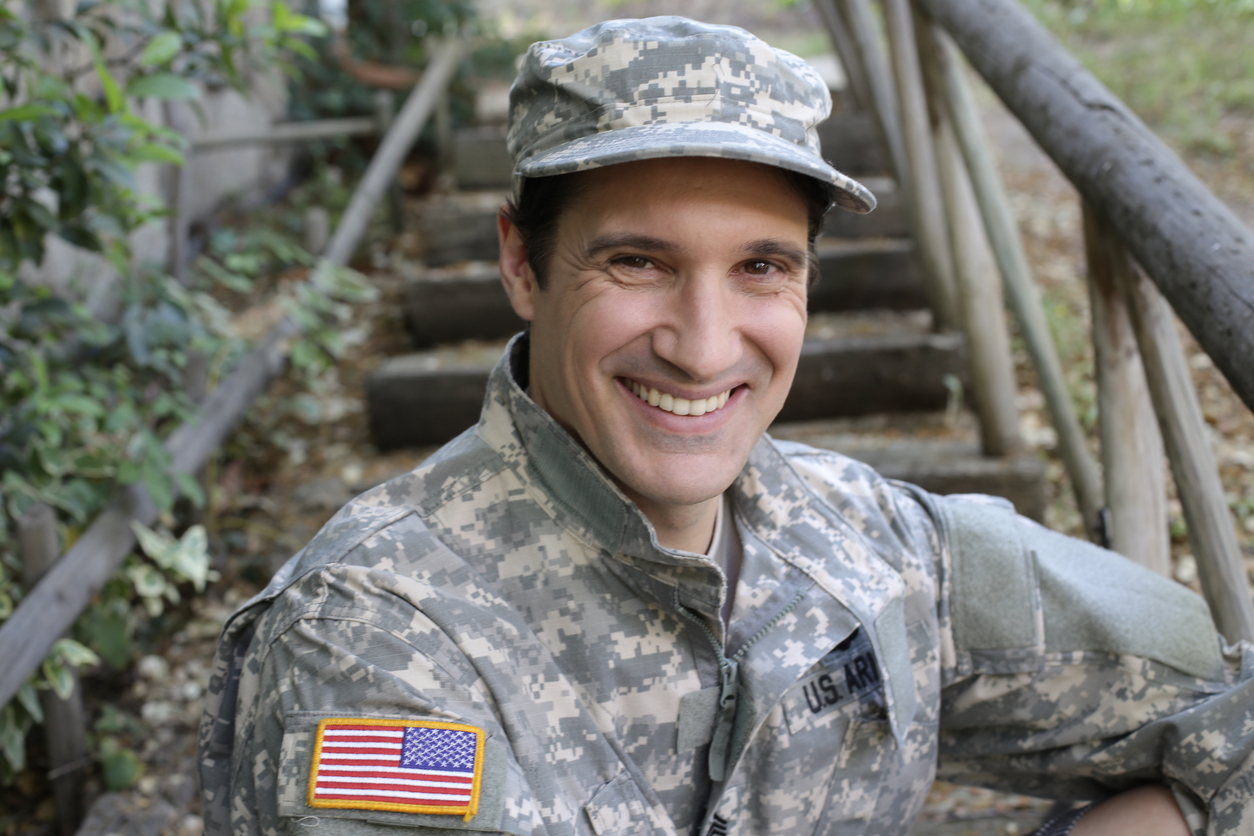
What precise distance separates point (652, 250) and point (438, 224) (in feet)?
10.0

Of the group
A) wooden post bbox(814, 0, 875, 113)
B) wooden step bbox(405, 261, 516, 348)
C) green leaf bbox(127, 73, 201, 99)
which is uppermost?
wooden post bbox(814, 0, 875, 113)

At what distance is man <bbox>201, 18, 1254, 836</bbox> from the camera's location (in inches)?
44.1

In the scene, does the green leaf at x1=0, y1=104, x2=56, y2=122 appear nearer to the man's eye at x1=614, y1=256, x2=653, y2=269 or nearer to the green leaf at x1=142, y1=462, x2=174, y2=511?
the green leaf at x1=142, y1=462, x2=174, y2=511

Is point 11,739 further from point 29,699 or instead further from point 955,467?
point 955,467

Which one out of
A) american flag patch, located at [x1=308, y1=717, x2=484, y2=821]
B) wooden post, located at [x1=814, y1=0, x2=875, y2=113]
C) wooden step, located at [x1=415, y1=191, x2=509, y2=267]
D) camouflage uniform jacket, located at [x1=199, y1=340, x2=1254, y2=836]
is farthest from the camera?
wooden post, located at [x1=814, y1=0, x2=875, y2=113]

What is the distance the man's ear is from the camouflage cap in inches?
6.3

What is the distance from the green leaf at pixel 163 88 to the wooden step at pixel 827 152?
1993mm

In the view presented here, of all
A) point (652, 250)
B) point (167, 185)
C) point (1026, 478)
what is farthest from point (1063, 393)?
point (167, 185)

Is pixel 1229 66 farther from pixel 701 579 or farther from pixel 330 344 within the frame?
pixel 701 579

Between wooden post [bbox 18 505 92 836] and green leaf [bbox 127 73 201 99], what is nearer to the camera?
wooden post [bbox 18 505 92 836]

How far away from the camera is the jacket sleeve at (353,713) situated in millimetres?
1039

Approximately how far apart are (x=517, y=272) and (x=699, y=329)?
0.33 meters

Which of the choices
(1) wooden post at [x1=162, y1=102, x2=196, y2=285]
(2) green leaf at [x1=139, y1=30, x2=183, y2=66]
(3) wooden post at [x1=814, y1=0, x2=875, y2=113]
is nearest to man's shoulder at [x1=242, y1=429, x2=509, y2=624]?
(2) green leaf at [x1=139, y1=30, x2=183, y2=66]

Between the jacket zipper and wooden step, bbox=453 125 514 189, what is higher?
wooden step, bbox=453 125 514 189
